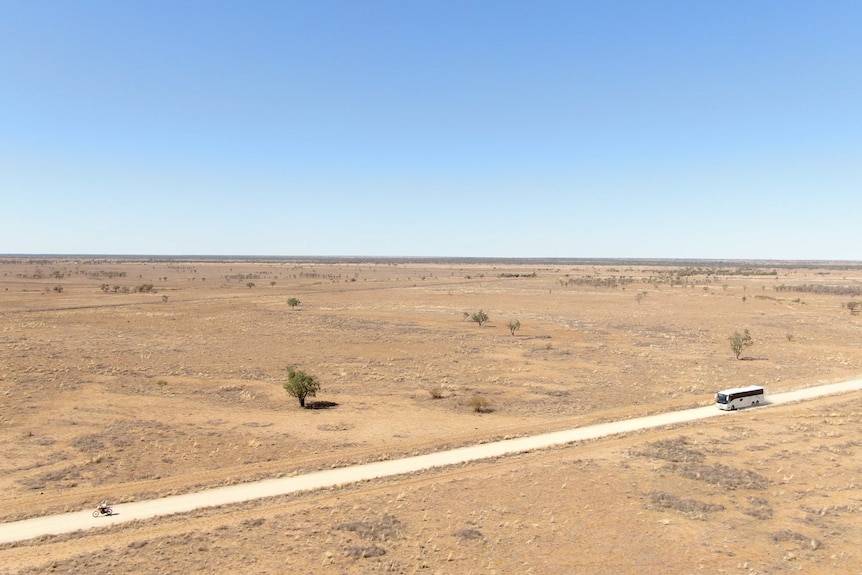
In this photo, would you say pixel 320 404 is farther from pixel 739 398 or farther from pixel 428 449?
pixel 739 398

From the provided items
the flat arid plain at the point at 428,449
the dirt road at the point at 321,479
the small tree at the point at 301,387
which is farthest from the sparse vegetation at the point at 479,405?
the small tree at the point at 301,387

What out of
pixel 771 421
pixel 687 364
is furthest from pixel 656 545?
pixel 687 364

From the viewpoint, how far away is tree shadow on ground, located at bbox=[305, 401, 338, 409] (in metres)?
34.6

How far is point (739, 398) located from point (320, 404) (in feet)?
86.0

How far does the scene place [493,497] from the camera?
21.2 metres

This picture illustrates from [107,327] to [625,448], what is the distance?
56997 mm

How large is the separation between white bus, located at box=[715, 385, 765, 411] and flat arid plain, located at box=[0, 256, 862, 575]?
4.21 ft

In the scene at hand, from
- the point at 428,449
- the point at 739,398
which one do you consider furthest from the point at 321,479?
the point at 739,398

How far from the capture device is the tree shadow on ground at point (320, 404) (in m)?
34.6

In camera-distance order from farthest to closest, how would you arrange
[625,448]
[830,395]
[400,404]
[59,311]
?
1. [59,311]
2. [830,395]
3. [400,404]
4. [625,448]

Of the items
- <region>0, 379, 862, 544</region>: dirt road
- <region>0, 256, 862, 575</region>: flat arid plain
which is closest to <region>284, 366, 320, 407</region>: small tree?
<region>0, 256, 862, 575</region>: flat arid plain

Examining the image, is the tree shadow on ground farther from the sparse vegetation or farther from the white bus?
the white bus

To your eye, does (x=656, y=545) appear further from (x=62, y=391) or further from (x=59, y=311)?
(x=59, y=311)

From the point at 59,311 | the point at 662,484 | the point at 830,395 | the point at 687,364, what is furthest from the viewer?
the point at 59,311
